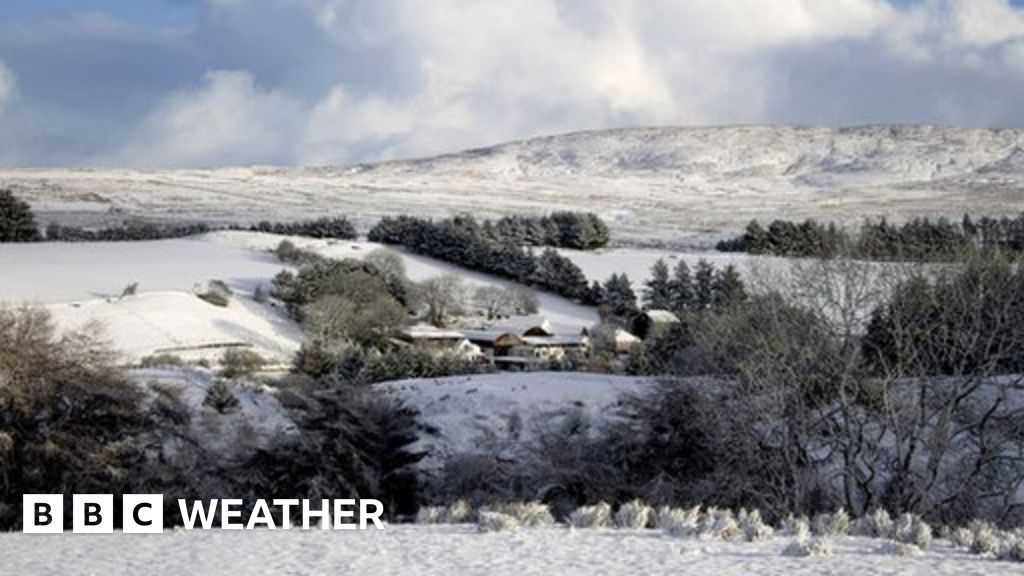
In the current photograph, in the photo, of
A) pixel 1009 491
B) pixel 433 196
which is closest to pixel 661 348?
pixel 1009 491

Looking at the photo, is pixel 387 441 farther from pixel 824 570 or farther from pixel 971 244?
pixel 824 570

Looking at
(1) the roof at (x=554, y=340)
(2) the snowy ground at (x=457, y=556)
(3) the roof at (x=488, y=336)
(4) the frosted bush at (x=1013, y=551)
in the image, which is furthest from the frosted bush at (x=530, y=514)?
(3) the roof at (x=488, y=336)

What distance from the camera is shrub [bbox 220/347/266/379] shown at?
47.4 m

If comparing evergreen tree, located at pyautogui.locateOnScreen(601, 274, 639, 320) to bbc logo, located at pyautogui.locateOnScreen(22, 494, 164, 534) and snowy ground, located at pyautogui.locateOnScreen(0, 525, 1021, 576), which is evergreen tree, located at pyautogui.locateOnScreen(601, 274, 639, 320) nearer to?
bbc logo, located at pyautogui.locateOnScreen(22, 494, 164, 534)

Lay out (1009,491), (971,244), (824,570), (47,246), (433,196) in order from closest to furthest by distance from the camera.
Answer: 1. (824,570)
2. (1009,491)
3. (971,244)
4. (47,246)
5. (433,196)

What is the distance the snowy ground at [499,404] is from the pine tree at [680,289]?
31893mm

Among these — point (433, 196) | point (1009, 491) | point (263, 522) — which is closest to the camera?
point (263, 522)

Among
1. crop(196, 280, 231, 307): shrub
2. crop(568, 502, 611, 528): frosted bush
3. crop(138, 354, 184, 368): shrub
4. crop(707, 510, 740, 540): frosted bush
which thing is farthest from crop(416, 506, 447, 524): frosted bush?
crop(196, 280, 231, 307): shrub

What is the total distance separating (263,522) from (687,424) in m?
15.0

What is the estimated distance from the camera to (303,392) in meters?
33.9

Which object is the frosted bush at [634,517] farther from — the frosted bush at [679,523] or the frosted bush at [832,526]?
the frosted bush at [832,526]

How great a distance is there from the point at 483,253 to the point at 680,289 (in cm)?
1618

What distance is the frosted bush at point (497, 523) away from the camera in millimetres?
14430

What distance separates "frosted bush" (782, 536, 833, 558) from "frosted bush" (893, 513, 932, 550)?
1040mm
